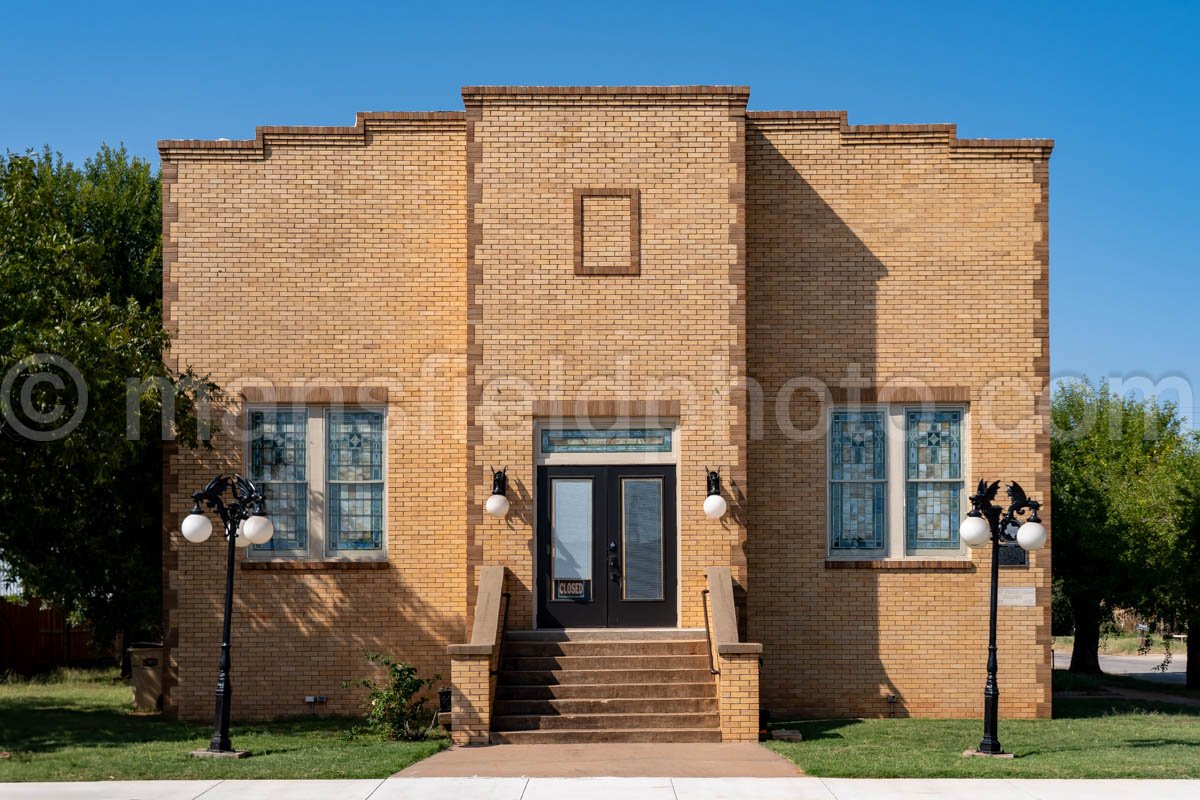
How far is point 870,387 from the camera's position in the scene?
58.6ft

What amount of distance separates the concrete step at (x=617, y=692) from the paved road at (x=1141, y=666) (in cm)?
1692

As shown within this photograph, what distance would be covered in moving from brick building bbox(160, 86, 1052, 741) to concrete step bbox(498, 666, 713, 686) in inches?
31.3

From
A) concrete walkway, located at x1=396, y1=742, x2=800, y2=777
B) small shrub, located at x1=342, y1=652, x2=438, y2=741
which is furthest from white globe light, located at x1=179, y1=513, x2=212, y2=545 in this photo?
concrete walkway, located at x1=396, y1=742, x2=800, y2=777

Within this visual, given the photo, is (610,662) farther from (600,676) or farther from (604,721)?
(604,721)

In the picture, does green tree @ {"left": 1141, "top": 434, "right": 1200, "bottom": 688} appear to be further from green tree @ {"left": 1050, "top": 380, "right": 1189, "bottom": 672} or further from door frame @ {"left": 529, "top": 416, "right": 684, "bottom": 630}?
door frame @ {"left": 529, "top": 416, "right": 684, "bottom": 630}

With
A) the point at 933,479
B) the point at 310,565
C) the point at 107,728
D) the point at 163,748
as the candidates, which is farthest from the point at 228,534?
the point at 933,479

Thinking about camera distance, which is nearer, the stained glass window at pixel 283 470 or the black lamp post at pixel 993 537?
the black lamp post at pixel 993 537

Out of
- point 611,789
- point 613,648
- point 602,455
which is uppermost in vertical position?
point 602,455

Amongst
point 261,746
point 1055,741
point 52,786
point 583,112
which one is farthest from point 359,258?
point 1055,741

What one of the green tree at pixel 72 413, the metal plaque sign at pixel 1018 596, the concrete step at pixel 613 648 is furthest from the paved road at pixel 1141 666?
the green tree at pixel 72 413

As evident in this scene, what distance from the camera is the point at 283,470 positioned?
17.8 m

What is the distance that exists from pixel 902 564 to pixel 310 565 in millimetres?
7919

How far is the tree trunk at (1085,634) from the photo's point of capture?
27.4 metres

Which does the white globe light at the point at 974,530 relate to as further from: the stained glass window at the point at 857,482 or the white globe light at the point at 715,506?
the stained glass window at the point at 857,482
